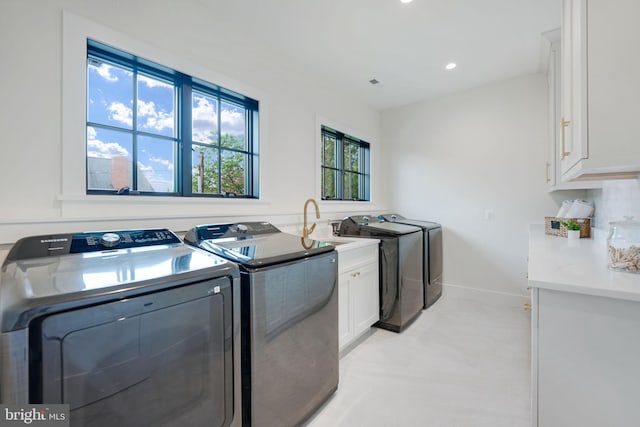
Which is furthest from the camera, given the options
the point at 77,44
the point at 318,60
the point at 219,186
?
the point at 318,60

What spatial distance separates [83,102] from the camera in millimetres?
1467

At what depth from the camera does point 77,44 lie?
56.6 inches

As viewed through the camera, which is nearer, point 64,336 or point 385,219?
point 64,336

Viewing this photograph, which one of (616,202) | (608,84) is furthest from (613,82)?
(616,202)

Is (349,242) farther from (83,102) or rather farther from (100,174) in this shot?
(83,102)

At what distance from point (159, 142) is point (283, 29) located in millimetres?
1341

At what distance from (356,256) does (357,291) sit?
29cm

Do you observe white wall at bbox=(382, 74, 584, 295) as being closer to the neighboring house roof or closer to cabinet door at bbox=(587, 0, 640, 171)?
cabinet door at bbox=(587, 0, 640, 171)

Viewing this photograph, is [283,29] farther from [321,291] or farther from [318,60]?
[321,291]

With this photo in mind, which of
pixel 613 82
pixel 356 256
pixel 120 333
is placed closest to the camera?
pixel 120 333

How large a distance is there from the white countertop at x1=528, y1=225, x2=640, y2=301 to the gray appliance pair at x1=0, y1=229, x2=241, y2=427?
1.24m


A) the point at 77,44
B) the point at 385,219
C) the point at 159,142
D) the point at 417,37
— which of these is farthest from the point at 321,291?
the point at 417,37

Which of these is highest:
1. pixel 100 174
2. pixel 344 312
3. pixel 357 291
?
pixel 100 174
